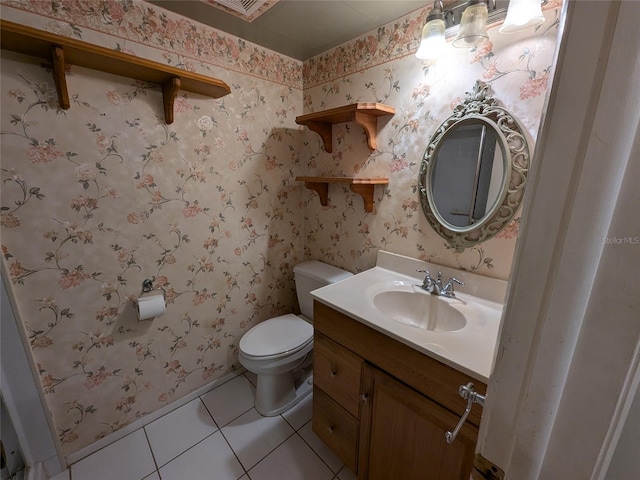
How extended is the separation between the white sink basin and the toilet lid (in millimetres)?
565

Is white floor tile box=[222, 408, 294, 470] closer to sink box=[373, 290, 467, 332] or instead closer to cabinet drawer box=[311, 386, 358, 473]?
cabinet drawer box=[311, 386, 358, 473]

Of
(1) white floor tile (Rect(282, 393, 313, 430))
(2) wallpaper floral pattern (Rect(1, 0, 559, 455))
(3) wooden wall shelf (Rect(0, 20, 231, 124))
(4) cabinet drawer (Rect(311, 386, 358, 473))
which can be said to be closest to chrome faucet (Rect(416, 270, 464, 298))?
(2) wallpaper floral pattern (Rect(1, 0, 559, 455))

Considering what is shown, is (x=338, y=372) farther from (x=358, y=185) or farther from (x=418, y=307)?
(x=358, y=185)

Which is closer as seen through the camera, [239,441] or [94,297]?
[94,297]

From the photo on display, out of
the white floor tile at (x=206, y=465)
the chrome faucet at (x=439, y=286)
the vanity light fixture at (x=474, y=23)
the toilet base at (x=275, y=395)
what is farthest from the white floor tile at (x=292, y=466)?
the vanity light fixture at (x=474, y=23)

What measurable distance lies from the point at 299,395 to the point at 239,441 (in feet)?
1.36

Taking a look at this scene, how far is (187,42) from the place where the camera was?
1340 millimetres

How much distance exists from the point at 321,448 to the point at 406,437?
2.19 ft

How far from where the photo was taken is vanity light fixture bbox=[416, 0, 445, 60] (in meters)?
1.05

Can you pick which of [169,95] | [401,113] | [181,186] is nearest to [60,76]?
A: [169,95]

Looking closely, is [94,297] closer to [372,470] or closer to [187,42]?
[187,42]

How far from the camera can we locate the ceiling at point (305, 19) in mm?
1205

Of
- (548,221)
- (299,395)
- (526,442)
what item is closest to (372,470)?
(299,395)

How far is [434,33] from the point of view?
107 cm
